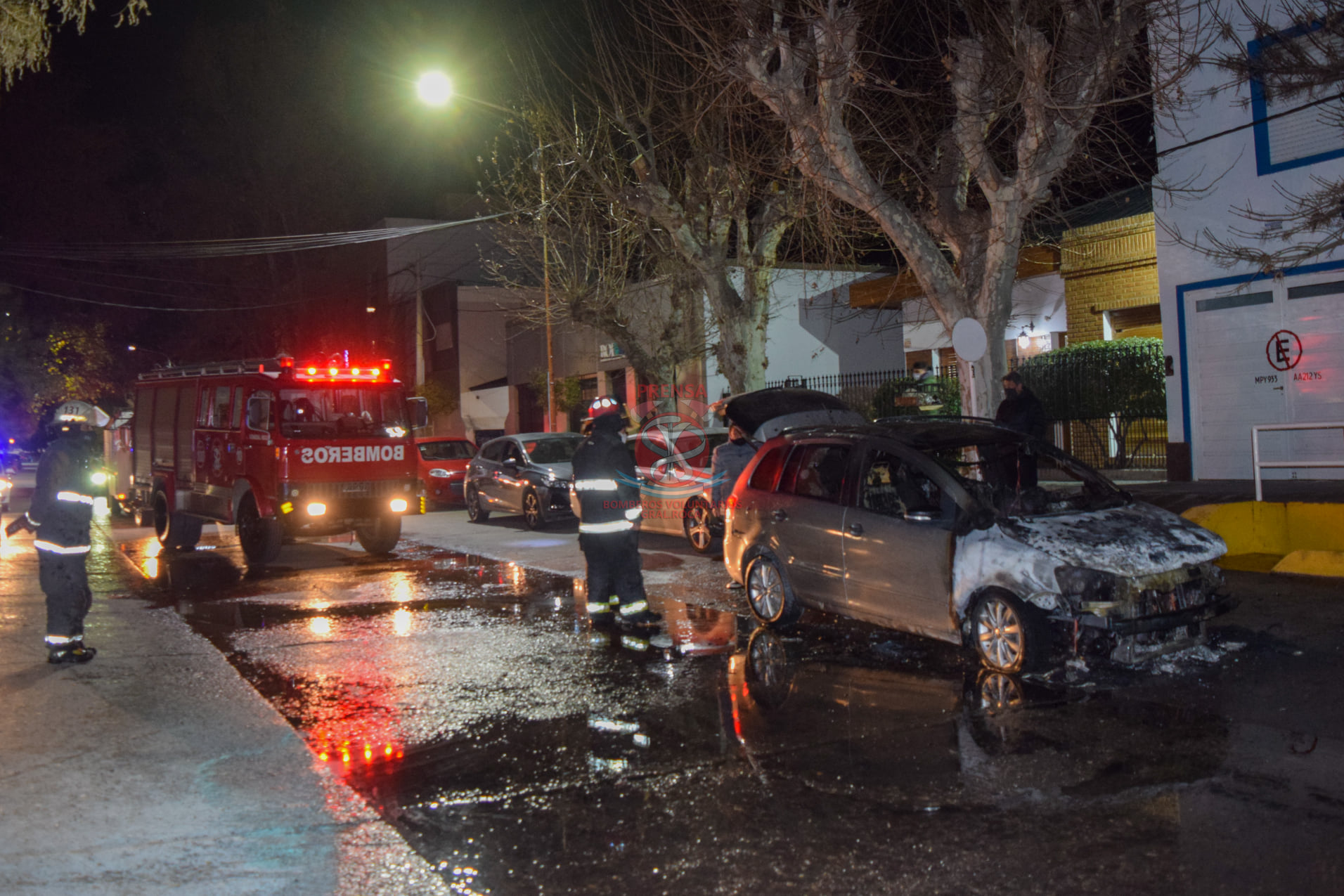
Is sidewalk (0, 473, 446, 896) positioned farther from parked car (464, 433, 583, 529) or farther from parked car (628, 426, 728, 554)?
parked car (464, 433, 583, 529)

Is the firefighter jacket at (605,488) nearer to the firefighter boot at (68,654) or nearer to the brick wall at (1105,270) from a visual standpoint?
the firefighter boot at (68,654)

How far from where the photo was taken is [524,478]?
17.0 m

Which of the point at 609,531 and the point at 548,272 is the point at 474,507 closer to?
the point at 548,272

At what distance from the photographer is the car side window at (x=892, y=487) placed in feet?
24.1

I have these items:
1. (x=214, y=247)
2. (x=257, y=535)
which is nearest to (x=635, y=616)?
(x=257, y=535)

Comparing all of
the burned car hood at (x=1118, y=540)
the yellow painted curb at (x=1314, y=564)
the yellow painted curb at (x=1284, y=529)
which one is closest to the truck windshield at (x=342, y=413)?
the burned car hood at (x=1118, y=540)

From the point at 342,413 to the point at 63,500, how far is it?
263 inches

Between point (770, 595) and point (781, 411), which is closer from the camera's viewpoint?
point (770, 595)

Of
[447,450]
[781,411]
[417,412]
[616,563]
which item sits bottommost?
[616,563]

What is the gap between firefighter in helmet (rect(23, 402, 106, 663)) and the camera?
292 inches

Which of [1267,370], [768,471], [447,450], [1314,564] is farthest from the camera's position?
[447,450]

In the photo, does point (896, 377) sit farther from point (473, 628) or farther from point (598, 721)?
point (598, 721)

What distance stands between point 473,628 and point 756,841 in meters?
5.09

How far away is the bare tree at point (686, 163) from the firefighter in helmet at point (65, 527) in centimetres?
1089
